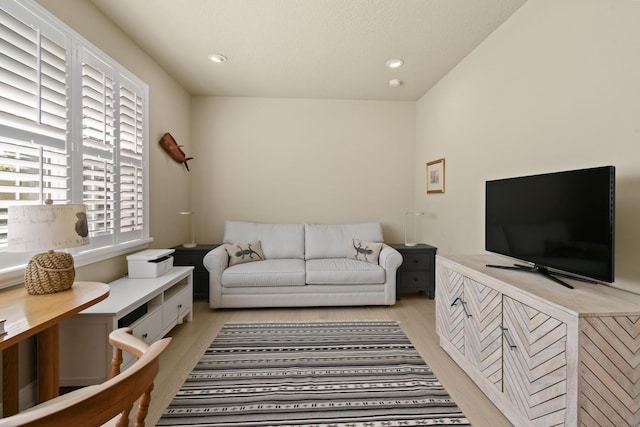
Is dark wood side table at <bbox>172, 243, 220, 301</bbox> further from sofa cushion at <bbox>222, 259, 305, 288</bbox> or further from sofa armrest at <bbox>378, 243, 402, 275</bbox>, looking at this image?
sofa armrest at <bbox>378, 243, 402, 275</bbox>

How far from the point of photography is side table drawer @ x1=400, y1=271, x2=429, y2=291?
3359mm

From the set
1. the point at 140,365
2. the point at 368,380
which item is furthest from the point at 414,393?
the point at 140,365

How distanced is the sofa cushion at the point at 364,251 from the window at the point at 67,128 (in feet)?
7.63

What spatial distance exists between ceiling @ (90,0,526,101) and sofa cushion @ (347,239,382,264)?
2.00 m

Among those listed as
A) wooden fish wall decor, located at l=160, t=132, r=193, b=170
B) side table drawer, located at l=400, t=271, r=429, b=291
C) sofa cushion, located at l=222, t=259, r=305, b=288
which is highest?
wooden fish wall decor, located at l=160, t=132, r=193, b=170

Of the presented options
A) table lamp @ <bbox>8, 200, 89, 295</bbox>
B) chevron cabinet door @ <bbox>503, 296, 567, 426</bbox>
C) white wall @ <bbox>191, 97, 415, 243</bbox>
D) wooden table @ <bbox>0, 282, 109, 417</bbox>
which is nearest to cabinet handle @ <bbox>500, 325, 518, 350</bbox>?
chevron cabinet door @ <bbox>503, 296, 567, 426</bbox>

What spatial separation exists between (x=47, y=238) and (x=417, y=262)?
3.29 metres

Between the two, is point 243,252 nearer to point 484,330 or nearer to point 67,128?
point 67,128

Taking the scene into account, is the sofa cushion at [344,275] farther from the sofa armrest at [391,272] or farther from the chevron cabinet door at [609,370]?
the chevron cabinet door at [609,370]

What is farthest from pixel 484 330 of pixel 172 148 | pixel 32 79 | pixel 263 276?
pixel 172 148

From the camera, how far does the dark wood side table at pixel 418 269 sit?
3363 millimetres

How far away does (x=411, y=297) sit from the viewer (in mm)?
3465

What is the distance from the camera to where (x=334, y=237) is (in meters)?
3.66

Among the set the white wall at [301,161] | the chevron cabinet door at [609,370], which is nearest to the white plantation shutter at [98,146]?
the white wall at [301,161]
